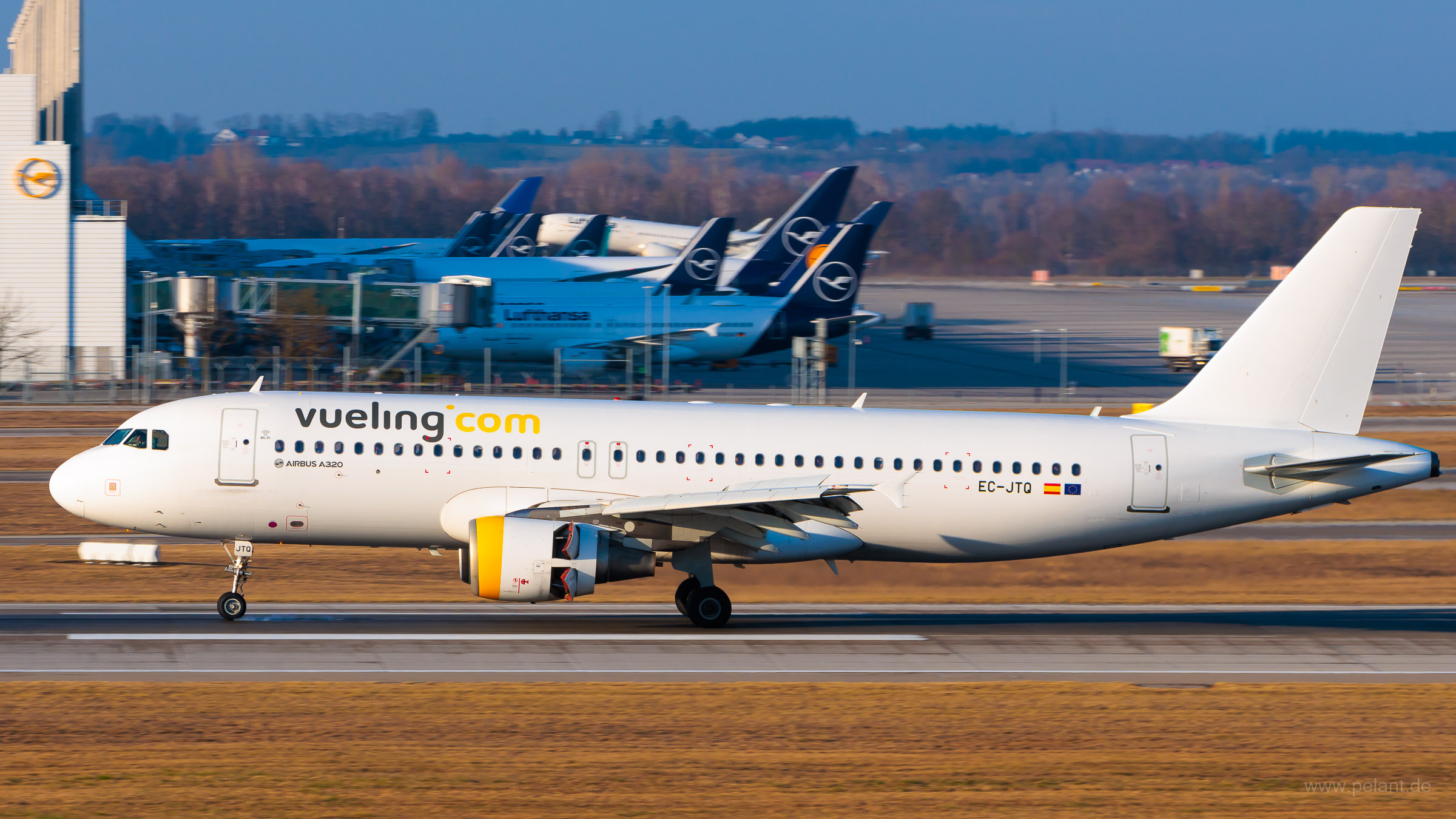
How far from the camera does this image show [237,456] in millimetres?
27500

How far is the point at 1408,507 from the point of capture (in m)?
47.9

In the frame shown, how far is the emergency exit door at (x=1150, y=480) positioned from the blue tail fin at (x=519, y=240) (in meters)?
103

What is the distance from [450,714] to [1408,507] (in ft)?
124

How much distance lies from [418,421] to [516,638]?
453cm

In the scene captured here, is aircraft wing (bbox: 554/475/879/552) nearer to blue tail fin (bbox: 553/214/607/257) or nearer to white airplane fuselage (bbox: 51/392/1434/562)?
white airplane fuselage (bbox: 51/392/1434/562)

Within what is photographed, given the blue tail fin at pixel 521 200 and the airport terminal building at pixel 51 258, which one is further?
the blue tail fin at pixel 521 200

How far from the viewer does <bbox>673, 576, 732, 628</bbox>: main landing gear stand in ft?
94.5

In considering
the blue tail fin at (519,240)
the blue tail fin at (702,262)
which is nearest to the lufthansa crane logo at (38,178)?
the blue tail fin at (702,262)

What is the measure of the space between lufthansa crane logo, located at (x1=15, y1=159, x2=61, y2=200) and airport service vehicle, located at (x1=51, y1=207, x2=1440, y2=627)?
58.6 m

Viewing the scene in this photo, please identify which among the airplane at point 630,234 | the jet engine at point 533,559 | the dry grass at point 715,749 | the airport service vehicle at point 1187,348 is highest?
the airplane at point 630,234

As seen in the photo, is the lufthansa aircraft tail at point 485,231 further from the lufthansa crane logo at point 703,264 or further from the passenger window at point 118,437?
the passenger window at point 118,437

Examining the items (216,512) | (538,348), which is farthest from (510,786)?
(538,348)

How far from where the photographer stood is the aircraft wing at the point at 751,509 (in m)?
26.5

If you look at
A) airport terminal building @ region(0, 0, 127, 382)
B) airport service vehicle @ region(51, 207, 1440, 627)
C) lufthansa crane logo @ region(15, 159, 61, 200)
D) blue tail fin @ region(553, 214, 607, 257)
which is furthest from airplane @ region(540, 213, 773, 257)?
airport service vehicle @ region(51, 207, 1440, 627)
